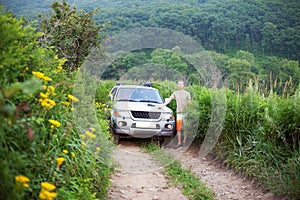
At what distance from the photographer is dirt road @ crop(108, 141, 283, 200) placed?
17.7 ft

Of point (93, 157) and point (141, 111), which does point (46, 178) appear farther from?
point (141, 111)

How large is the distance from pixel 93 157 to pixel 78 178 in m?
0.78

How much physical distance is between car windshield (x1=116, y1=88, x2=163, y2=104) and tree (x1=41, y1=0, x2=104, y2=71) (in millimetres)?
1790

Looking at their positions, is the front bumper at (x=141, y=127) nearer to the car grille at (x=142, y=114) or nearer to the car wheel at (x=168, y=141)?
the car grille at (x=142, y=114)

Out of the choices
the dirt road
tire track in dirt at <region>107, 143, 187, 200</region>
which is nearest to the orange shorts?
the dirt road

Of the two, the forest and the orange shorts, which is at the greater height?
the forest

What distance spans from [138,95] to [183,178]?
4.44 metres

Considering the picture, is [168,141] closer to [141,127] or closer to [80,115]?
[141,127]

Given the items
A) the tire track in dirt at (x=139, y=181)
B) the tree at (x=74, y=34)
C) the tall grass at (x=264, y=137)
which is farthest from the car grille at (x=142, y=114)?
the tree at (x=74, y=34)

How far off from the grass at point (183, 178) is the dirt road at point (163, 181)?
0.16 meters

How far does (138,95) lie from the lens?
33.5 feet

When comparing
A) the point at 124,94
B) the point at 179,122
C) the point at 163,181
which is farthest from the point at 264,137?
the point at 124,94

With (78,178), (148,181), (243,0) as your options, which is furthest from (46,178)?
(243,0)

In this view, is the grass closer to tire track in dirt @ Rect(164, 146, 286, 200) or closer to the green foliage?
tire track in dirt @ Rect(164, 146, 286, 200)
